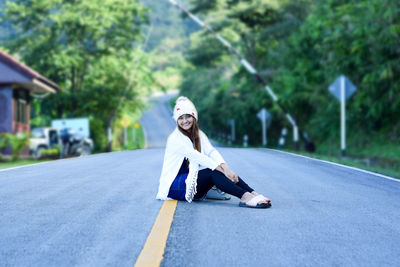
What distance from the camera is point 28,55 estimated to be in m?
33.8

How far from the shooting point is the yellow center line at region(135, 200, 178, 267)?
360cm

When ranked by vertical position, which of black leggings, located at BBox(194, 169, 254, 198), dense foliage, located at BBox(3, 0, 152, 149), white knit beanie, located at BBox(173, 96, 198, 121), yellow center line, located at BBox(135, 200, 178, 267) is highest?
dense foliage, located at BBox(3, 0, 152, 149)

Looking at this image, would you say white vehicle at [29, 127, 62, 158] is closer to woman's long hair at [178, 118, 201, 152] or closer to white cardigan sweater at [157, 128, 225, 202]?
white cardigan sweater at [157, 128, 225, 202]

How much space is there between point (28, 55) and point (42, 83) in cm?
820

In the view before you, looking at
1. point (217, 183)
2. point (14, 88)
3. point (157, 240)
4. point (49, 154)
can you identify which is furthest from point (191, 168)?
point (14, 88)

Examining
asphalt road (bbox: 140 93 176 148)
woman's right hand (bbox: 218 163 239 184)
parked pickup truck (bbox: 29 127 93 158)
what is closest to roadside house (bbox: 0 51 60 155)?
parked pickup truck (bbox: 29 127 93 158)

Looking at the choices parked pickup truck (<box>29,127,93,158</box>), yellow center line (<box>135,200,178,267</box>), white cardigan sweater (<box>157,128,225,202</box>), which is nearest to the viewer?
yellow center line (<box>135,200,178,267</box>)

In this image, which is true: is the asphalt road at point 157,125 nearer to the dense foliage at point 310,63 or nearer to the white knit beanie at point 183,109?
the dense foliage at point 310,63

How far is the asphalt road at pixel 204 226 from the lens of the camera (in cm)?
375

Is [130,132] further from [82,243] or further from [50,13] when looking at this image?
[82,243]

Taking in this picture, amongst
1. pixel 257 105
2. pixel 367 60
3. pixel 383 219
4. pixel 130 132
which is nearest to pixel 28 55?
pixel 257 105

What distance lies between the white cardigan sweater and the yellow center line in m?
0.46

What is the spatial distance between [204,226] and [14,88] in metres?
24.5

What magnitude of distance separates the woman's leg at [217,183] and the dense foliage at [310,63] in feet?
→ 43.0
